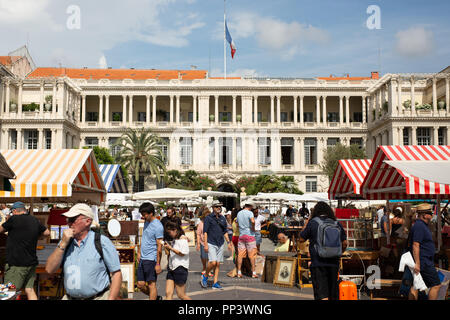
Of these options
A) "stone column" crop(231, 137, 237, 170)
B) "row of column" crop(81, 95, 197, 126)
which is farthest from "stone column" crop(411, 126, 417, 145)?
"row of column" crop(81, 95, 197, 126)

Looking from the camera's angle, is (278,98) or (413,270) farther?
(278,98)

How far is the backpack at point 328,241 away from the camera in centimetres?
641

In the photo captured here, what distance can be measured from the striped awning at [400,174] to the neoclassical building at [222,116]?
129 ft

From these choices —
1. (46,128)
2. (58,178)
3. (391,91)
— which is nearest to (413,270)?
(58,178)

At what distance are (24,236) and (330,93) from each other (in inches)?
2061

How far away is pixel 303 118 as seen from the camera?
58656 mm

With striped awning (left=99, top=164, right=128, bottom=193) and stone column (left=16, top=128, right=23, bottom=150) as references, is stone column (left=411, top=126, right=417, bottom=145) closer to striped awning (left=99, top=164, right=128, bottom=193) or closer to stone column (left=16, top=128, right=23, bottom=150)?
striped awning (left=99, top=164, right=128, bottom=193)

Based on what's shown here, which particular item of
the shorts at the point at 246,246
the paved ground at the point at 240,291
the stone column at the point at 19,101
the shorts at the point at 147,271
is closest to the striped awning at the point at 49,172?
the paved ground at the point at 240,291

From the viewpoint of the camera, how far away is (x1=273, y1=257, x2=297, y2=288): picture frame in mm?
10664

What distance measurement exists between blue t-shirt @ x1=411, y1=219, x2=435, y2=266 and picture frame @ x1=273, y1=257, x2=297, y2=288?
3.86 meters

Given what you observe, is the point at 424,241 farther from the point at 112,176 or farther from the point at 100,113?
the point at 100,113
